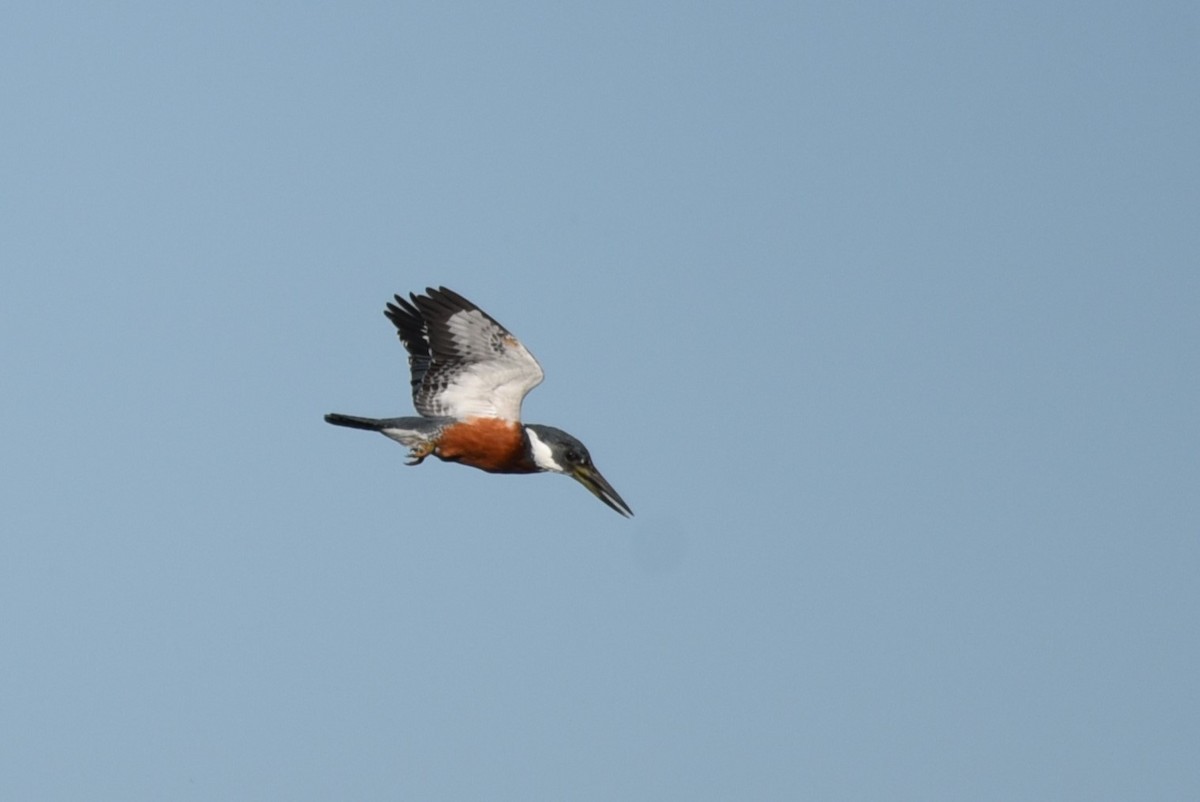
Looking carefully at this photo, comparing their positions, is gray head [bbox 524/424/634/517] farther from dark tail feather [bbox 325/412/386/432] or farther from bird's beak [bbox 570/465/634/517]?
dark tail feather [bbox 325/412/386/432]

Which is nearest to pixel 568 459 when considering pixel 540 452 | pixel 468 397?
pixel 540 452

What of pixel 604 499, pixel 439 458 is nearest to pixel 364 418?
pixel 439 458

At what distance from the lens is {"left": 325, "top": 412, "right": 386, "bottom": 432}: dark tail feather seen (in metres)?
29.9

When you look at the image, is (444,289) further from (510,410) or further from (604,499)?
(604,499)

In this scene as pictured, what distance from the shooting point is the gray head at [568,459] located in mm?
30422

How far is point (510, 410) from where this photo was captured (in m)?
30.0

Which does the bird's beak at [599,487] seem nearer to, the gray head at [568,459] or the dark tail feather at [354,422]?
the gray head at [568,459]

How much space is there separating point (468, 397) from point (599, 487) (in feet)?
8.38

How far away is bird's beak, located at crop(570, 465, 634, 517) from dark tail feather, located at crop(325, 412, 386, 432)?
9.64 feet

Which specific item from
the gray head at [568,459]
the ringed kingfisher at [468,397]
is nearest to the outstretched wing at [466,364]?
the ringed kingfisher at [468,397]

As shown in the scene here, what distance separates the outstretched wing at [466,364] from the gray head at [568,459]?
57 cm

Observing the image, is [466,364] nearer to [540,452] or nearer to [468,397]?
[468,397]

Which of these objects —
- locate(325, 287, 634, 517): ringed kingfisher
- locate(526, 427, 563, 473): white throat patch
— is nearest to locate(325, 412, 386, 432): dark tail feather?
locate(325, 287, 634, 517): ringed kingfisher

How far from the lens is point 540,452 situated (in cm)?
3041
